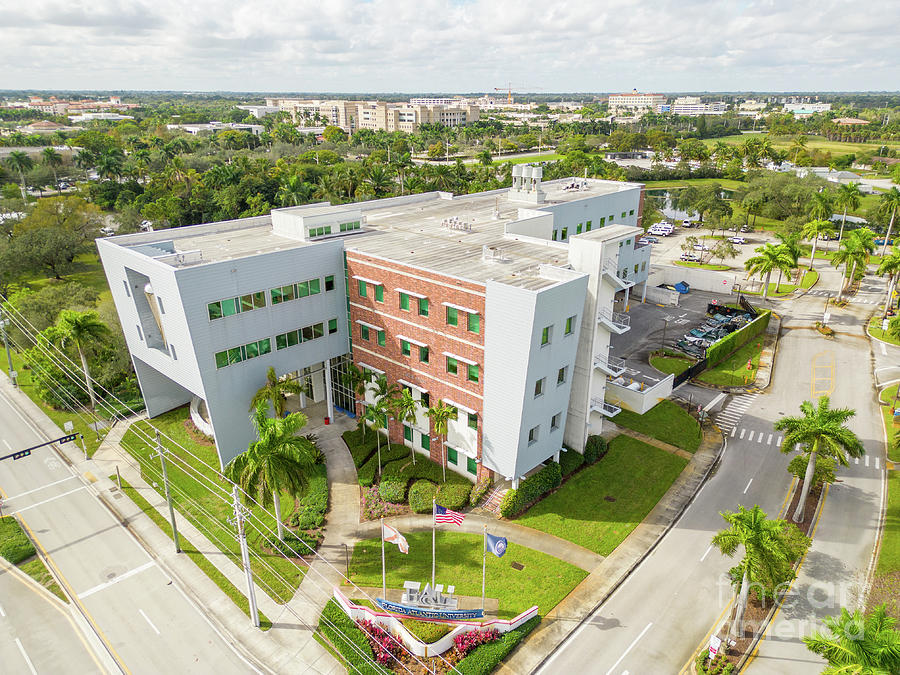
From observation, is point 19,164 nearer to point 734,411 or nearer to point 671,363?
point 671,363

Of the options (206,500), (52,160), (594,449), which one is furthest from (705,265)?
(52,160)

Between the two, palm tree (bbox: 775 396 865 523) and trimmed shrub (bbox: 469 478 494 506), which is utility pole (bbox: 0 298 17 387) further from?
palm tree (bbox: 775 396 865 523)

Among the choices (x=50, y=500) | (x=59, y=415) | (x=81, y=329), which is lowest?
(x=59, y=415)

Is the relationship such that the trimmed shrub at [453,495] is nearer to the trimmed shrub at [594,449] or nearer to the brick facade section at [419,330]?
the brick facade section at [419,330]

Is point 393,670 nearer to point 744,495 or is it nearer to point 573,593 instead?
A: point 573,593

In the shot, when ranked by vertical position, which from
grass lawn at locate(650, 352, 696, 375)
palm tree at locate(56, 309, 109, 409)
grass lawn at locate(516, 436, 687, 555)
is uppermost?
palm tree at locate(56, 309, 109, 409)

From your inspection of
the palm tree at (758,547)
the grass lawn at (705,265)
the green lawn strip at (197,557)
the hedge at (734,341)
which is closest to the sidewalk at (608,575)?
the palm tree at (758,547)

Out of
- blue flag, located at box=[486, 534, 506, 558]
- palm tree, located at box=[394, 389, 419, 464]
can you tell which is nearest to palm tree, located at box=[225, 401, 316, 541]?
palm tree, located at box=[394, 389, 419, 464]
